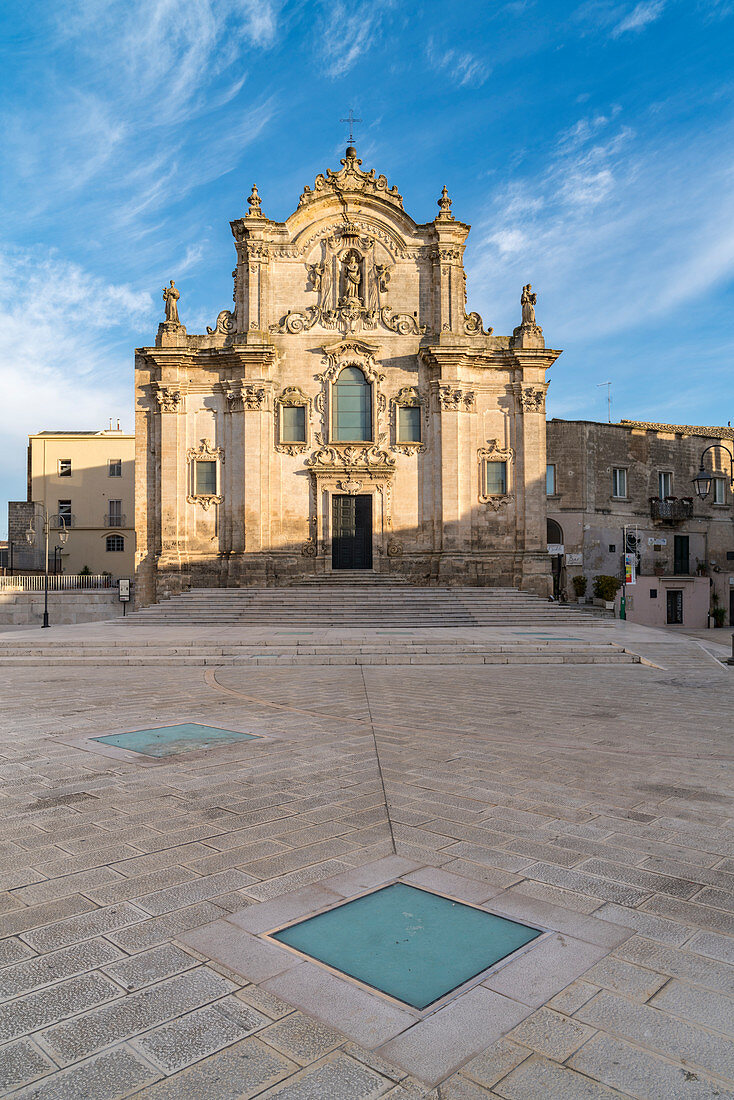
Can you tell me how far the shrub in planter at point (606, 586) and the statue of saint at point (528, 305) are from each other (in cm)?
1318

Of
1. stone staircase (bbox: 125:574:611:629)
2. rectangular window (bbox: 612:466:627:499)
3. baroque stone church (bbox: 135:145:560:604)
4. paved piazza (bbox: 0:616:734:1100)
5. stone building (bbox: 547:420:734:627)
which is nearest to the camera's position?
paved piazza (bbox: 0:616:734:1100)

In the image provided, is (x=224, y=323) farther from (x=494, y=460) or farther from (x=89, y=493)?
(x=89, y=493)

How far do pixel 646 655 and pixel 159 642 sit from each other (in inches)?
477

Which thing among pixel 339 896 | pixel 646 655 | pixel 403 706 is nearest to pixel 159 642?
pixel 403 706

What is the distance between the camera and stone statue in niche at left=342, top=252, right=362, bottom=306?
30.1 metres

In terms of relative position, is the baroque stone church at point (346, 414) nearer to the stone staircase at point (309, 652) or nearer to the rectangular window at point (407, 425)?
the rectangular window at point (407, 425)

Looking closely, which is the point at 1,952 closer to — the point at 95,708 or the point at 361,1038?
the point at 361,1038

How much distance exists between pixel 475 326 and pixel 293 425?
865cm

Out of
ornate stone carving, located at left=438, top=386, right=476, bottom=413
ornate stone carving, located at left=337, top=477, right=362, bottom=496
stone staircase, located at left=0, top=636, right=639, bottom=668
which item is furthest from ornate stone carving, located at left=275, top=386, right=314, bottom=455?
stone staircase, located at left=0, top=636, right=639, bottom=668

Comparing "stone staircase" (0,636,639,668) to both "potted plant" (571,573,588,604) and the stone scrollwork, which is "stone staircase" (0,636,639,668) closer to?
the stone scrollwork

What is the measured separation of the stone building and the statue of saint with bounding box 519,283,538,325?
7.48 metres

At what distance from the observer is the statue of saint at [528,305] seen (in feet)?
99.0

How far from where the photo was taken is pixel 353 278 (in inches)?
1187

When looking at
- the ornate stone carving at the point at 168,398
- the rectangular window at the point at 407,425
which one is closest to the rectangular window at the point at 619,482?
the rectangular window at the point at 407,425
